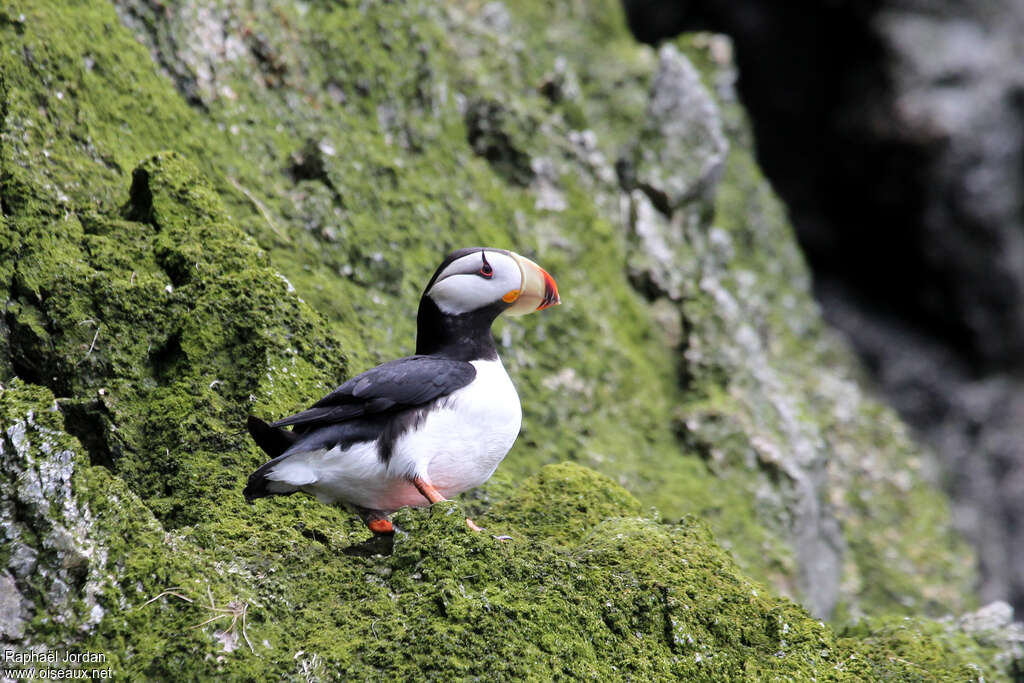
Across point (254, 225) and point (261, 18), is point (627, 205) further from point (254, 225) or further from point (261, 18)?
point (254, 225)

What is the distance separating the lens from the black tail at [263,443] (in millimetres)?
3820

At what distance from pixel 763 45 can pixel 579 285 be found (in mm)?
8445

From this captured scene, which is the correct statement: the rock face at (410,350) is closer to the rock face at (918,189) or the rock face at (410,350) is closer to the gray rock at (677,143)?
the gray rock at (677,143)

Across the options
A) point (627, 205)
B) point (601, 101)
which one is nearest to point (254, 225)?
point (627, 205)

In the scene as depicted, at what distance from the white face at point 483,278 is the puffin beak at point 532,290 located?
0.6 inches

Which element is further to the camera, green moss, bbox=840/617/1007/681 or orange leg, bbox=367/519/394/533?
orange leg, bbox=367/519/394/533

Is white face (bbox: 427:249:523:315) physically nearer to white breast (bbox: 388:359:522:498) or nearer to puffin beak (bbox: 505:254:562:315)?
puffin beak (bbox: 505:254:562:315)

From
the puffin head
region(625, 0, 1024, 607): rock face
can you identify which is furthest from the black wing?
region(625, 0, 1024, 607): rock face

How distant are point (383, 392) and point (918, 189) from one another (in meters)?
12.5

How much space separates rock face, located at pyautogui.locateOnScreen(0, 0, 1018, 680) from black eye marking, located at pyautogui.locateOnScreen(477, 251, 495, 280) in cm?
105

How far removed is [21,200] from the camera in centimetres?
486

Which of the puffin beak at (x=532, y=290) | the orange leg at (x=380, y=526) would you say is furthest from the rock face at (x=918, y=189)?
the orange leg at (x=380, y=526)

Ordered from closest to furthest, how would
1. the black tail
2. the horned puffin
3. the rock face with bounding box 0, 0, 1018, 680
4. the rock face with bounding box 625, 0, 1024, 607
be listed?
the rock face with bounding box 0, 0, 1018, 680 < the black tail < the horned puffin < the rock face with bounding box 625, 0, 1024, 607

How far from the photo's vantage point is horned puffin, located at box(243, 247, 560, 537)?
12.9 ft
